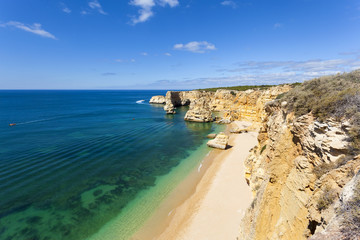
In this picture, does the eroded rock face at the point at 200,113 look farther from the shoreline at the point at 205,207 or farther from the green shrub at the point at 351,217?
the green shrub at the point at 351,217

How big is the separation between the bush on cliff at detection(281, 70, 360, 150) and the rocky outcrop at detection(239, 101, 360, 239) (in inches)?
13.7

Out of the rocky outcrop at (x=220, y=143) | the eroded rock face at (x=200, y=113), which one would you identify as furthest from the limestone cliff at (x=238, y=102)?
the rocky outcrop at (x=220, y=143)

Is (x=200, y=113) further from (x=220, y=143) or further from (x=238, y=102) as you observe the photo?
(x=220, y=143)

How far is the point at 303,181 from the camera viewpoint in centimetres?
623

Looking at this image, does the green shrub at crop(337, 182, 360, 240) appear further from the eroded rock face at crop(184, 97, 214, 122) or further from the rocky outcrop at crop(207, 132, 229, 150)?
the eroded rock face at crop(184, 97, 214, 122)

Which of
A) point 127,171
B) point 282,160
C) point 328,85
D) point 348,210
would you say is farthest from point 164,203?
point 328,85

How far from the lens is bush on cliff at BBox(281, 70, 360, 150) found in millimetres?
5481

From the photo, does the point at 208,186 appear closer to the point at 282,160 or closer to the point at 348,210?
the point at 282,160

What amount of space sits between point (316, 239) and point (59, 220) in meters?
16.3

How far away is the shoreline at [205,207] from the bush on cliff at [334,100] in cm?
915

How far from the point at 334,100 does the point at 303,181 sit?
3.71 meters

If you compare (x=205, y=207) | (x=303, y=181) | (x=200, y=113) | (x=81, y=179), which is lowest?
(x=205, y=207)

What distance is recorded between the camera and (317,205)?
4.67m

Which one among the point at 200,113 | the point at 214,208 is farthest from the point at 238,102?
the point at 214,208
